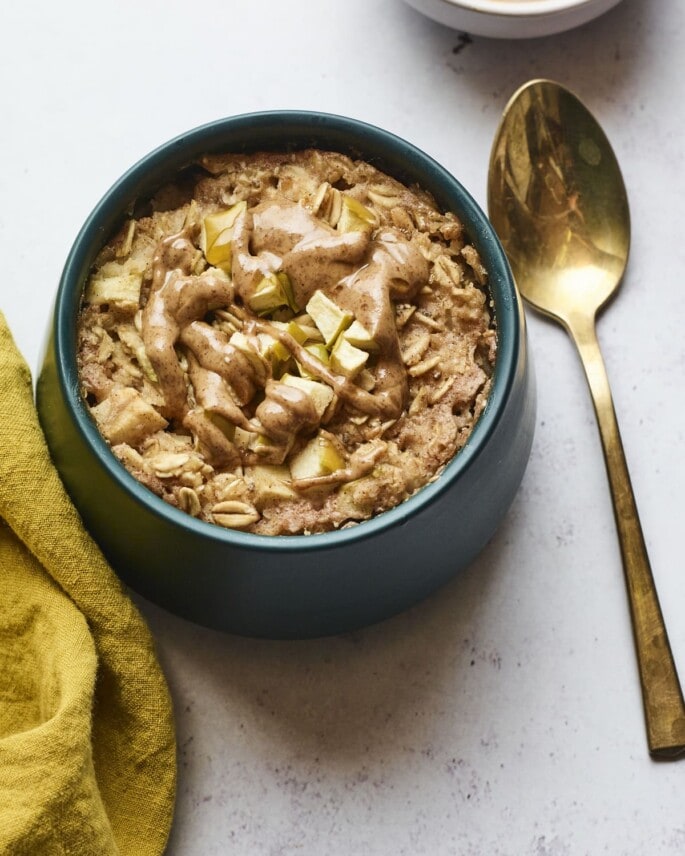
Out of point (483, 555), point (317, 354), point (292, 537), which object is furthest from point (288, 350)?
point (483, 555)

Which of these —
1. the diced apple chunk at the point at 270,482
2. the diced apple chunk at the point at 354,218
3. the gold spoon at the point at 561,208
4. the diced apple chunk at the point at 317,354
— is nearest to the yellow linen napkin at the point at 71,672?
the diced apple chunk at the point at 270,482

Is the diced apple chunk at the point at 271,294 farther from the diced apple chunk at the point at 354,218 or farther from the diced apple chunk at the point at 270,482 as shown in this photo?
the diced apple chunk at the point at 270,482

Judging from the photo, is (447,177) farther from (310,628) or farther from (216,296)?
(310,628)

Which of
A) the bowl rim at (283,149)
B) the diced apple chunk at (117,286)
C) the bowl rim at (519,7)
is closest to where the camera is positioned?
the bowl rim at (283,149)

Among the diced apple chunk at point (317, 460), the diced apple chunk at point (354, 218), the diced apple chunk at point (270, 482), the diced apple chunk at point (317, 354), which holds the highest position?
the diced apple chunk at point (354, 218)

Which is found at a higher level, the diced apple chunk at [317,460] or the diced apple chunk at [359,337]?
the diced apple chunk at [359,337]

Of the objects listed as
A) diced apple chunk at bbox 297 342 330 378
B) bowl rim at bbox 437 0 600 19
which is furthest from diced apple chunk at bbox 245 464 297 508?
bowl rim at bbox 437 0 600 19

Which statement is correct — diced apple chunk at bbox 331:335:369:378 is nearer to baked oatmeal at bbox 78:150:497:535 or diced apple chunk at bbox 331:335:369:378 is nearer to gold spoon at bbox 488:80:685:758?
baked oatmeal at bbox 78:150:497:535

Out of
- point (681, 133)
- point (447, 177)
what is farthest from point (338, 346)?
point (681, 133)
